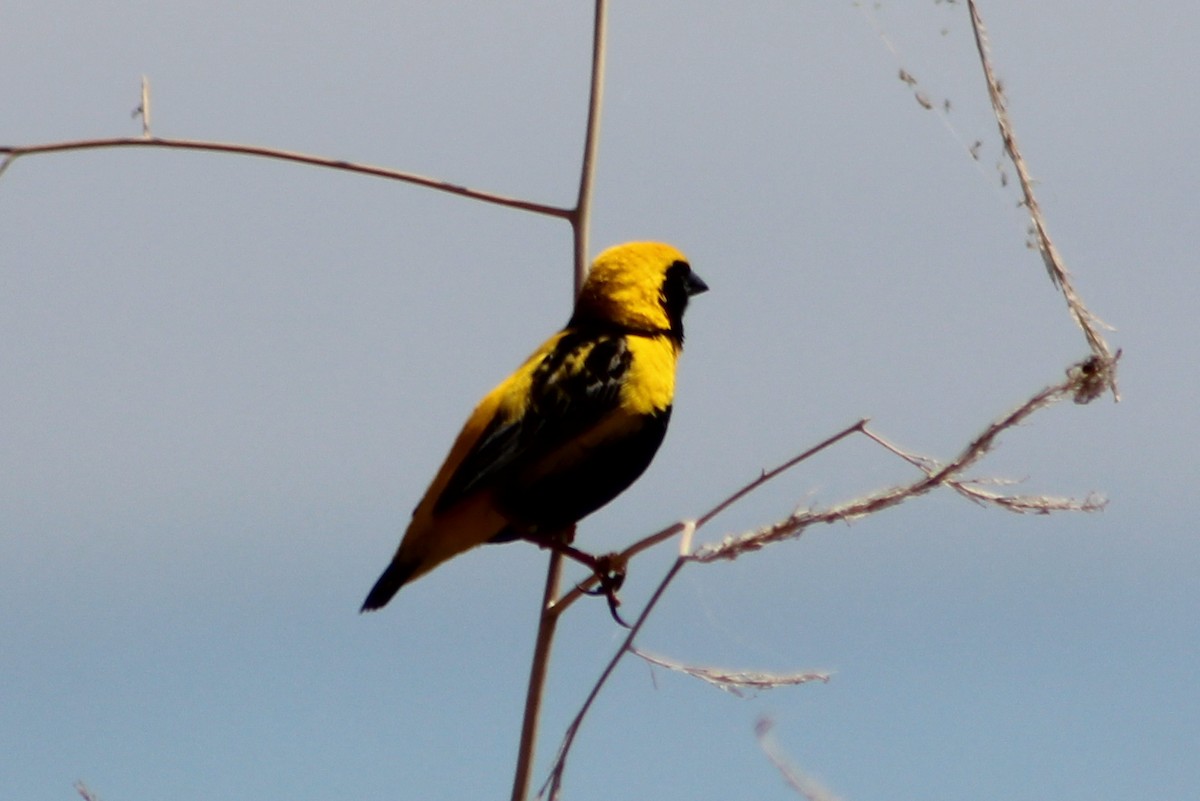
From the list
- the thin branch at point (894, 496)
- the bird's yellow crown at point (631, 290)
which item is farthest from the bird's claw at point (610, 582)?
the thin branch at point (894, 496)

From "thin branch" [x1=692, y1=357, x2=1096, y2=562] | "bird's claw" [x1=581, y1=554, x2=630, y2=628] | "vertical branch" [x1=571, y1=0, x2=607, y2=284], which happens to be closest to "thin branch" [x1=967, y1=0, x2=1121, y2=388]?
"thin branch" [x1=692, y1=357, x2=1096, y2=562]

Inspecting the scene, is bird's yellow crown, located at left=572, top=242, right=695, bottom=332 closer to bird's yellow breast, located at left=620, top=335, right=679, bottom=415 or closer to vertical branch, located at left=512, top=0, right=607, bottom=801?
bird's yellow breast, located at left=620, top=335, right=679, bottom=415

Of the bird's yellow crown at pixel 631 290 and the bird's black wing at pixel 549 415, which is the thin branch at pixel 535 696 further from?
the bird's yellow crown at pixel 631 290

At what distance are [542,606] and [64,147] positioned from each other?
1188 millimetres

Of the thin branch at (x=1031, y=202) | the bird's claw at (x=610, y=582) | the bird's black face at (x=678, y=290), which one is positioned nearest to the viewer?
the thin branch at (x=1031, y=202)

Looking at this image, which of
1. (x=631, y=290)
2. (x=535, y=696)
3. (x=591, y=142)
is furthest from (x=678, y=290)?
(x=535, y=696)

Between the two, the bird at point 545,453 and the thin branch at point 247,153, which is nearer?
the thin branch at point 247,153

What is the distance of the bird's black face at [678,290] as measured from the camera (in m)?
4.76

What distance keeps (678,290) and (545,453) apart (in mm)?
1068

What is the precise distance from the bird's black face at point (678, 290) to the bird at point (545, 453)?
1.35 feet

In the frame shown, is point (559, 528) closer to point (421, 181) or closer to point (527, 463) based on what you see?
point (527, 463)

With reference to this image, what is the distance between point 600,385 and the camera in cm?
414

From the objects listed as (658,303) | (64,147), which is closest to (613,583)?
(658,303)

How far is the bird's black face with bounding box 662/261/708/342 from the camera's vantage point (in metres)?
4.76
